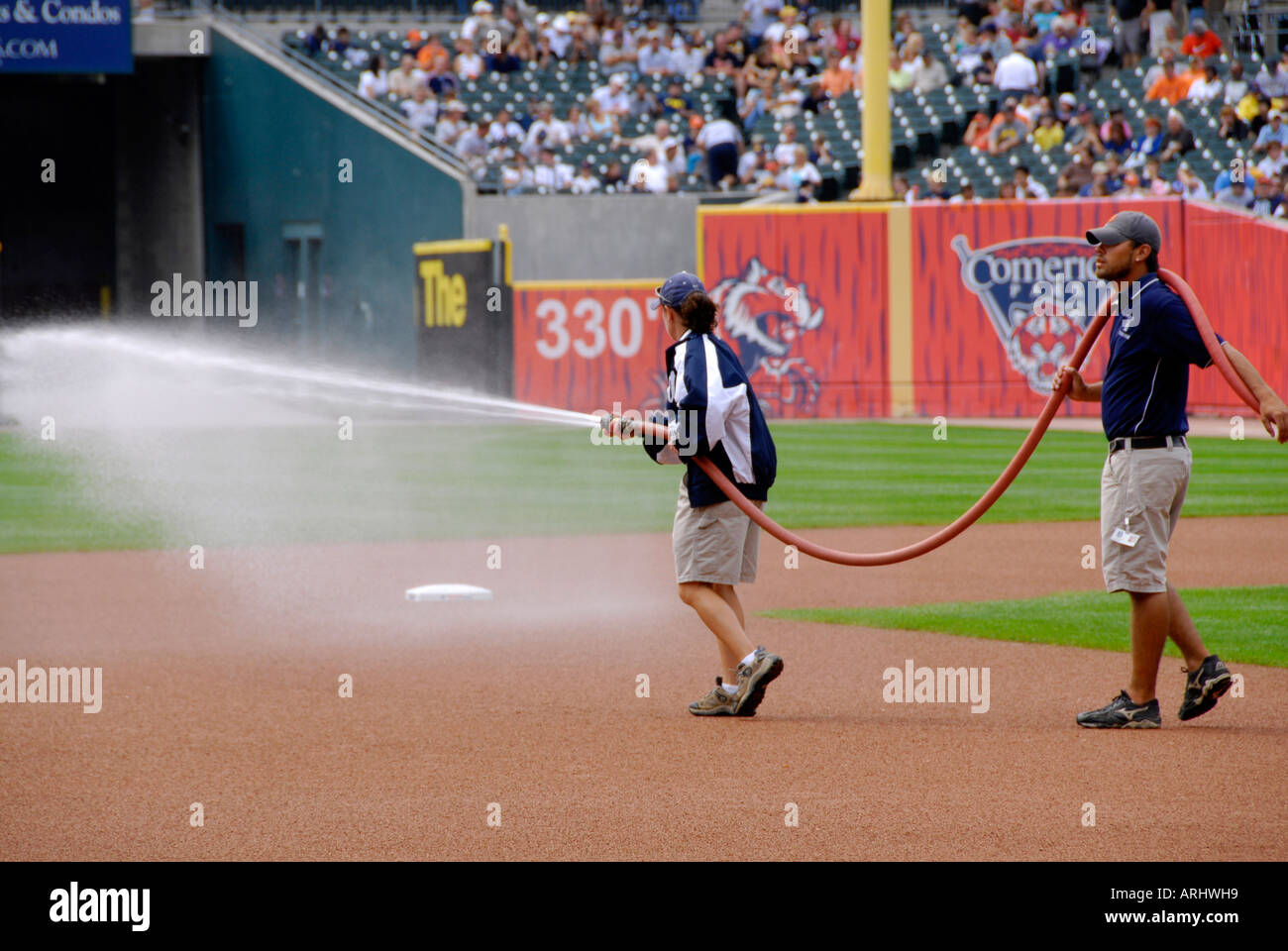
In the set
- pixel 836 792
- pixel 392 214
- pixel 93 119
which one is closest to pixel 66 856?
pixel 836 792

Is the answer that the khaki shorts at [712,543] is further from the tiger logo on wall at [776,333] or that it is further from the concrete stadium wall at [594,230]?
the concrete stadium wall at [594,230]

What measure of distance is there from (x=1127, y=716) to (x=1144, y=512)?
894 millimetres

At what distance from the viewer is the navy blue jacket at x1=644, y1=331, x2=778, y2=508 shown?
297 inches

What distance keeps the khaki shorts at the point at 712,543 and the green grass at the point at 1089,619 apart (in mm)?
2526

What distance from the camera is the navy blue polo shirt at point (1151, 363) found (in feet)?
22.9

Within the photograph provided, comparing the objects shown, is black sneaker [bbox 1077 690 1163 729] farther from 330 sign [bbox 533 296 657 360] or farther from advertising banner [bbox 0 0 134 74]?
advertising banner [bbox 0 0 134 74]

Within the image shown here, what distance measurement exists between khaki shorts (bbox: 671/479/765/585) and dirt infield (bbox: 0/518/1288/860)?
0.65m

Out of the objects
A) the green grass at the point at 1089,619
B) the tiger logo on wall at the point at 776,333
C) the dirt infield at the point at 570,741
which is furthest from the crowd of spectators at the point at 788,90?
the dirt infield at the point at 570,741

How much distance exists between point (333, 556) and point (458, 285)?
14642 mm

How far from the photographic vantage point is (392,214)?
30.4 meters

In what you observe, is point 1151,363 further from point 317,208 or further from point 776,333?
point 317,208

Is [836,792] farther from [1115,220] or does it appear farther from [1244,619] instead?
[1244,619]

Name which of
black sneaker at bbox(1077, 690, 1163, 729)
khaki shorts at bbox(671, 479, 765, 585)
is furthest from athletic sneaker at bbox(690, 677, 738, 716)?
black sneaker at bbox(1077, 690, 1163, 729)

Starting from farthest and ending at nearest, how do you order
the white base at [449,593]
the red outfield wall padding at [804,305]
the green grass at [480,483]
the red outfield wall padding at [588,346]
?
the red outfield wall padding at [588,346], the red outfield wall padding at [804,305], the green grass at [480,483], the white base at [449,593]
